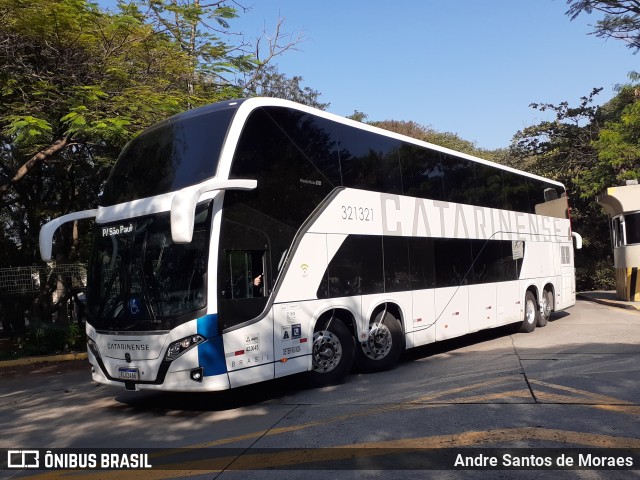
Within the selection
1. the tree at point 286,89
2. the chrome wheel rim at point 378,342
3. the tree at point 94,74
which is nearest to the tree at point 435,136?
the tree at point 286,89

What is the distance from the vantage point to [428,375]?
350 inches

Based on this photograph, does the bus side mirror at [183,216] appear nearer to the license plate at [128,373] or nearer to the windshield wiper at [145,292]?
the windshield wiper at [145,292]

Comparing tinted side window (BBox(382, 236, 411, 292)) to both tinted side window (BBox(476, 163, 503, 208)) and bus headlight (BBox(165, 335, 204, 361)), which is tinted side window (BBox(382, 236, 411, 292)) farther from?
bus headlight (BBox(165, 335, 204, 361))

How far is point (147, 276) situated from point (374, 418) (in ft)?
10.6

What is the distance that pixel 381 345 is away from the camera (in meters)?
9.26

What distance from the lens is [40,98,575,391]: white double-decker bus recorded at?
6.75m

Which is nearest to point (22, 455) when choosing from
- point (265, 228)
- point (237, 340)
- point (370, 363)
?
point (237, 340)

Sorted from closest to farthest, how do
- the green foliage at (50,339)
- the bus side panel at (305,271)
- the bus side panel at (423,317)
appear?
the bus side panel at (305,271), the bus side panel at (423,317), the green foliage at (50,339)

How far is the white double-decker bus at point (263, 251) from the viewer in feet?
22.1

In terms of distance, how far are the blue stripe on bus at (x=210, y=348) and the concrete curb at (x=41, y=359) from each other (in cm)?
802

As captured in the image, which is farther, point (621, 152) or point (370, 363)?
point (621, 152)

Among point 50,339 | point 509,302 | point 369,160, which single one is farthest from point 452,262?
point 50,339

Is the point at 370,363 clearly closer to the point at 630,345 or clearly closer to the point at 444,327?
the point at 444,327

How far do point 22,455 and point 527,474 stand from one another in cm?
497
